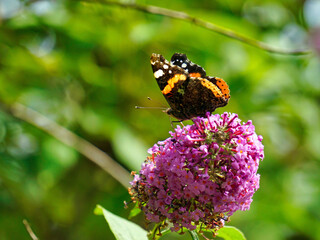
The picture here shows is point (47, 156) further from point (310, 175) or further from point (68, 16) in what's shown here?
point (310, 175)

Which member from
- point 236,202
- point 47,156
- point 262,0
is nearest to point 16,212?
point 47,156

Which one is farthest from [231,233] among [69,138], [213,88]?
[69,138]

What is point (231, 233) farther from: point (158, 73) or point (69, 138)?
point (69, 138)

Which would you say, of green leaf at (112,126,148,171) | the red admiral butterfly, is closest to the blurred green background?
green leaf at (112,126,148,171)

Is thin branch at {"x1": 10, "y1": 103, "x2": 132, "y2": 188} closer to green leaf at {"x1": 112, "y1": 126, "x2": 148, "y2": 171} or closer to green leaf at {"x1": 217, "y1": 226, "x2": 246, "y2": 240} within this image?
green leaf at {"x1": 112, "y1": 126, "x2": 148, "y2": 171}

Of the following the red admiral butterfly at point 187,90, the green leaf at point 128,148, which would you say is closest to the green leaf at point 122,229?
the red admiral butterfly at point 187,90

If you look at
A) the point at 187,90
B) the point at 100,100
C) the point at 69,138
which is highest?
the point at 100,100
